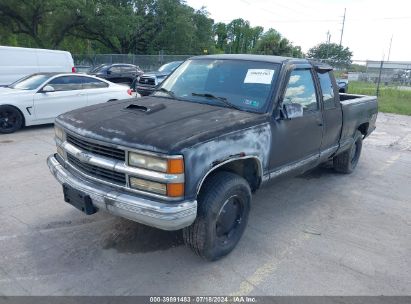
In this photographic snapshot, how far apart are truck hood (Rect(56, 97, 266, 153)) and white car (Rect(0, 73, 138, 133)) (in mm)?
5177

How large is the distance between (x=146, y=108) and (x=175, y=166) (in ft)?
3.48

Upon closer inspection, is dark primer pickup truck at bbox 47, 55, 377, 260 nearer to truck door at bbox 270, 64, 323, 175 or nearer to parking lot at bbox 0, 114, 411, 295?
truck door at bbox 270, 64, 323, 175

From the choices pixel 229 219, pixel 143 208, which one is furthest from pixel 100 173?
pixel 229 219

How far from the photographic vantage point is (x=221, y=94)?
155 inches

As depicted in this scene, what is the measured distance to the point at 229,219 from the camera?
346cm

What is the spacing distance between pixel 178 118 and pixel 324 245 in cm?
206

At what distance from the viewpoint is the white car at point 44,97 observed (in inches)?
317

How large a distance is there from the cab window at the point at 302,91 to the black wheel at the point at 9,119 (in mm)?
6636

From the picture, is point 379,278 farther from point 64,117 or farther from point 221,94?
point 64,117

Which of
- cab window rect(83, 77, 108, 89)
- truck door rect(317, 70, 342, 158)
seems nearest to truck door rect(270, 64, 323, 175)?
truck door rect(317, 70, 342, 158)

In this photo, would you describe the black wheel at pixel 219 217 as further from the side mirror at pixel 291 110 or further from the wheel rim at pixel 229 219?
the side mirror at pixel 291 110

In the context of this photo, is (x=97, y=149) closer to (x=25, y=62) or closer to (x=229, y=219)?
(x=229, y=219)

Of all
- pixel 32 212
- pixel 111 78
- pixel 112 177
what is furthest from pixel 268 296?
pixel 111 78

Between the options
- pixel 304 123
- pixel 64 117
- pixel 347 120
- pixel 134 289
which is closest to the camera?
pixel 134 289
